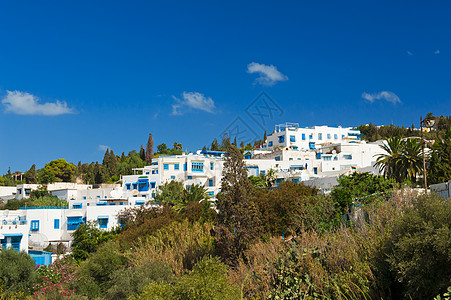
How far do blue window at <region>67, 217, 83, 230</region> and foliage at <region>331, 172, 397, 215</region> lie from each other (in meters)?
23.5

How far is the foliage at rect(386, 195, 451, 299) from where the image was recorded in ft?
29.4

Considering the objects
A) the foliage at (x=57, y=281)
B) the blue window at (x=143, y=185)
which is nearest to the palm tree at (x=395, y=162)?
the foliage at (x=57, y=281)

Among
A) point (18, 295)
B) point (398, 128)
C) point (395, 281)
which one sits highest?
point (398, 128)

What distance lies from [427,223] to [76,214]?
32822mm

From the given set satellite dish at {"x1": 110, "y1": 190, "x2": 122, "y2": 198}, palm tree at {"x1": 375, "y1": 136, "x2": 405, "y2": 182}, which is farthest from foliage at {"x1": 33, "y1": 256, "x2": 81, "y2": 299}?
satellite dish at {"x1": 110, "y1": 190, "x2": 122, "y2": 198}

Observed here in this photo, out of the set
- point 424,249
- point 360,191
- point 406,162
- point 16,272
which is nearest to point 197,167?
point 406,162

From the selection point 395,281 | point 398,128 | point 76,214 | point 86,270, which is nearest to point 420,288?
point 395,281

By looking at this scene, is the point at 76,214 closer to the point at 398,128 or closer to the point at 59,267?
the point at 59,267

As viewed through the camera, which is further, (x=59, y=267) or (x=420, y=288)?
(x=59, y=267)

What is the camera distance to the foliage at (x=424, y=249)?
29.4ft

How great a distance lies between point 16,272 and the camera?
17.6m

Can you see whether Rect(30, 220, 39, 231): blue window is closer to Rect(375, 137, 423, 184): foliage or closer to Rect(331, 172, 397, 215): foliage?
Rect(331, 172, 397, 215): foliage

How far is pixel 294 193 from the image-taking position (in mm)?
20906

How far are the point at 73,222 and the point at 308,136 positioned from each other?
4259 cm
